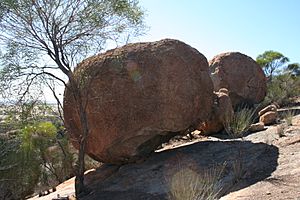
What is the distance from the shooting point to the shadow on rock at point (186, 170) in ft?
27.3

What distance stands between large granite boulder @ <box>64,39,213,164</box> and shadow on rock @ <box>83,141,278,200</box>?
2.09 feet

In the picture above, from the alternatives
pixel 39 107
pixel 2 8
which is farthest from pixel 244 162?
pixel 2 8

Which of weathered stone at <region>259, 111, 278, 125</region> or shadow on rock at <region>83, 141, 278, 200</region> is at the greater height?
weathered stone at <region>259, 111, 278, 125</region>

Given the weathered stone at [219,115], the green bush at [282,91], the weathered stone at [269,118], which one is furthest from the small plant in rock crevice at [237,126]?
the green bush at [282,91]

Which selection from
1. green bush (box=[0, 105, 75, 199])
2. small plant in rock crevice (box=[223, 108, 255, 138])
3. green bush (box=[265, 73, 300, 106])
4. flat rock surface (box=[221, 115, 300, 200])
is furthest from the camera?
green bush (box=[265, 73, 300, 106])

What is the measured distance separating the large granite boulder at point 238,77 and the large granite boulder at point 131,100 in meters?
7.50

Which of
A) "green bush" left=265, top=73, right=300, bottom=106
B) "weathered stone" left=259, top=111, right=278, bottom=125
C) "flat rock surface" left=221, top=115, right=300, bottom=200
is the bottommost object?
"flat rock surface" left=221, top=115, right=300, bottom=200

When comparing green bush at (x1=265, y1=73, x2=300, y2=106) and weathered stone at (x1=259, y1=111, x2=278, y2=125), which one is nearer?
weathered stone at (x1=259, y1=111, x2=278, y2=125)

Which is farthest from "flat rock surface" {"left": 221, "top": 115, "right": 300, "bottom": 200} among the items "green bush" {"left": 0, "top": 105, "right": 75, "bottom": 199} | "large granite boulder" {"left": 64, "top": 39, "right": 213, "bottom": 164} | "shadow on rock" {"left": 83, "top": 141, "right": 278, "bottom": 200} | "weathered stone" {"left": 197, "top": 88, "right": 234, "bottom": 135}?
"green bush" {"left": 0, "top": 105, "right": 75, "bottom": 199}

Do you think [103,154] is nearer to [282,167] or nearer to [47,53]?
[47,53]

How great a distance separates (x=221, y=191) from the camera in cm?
752

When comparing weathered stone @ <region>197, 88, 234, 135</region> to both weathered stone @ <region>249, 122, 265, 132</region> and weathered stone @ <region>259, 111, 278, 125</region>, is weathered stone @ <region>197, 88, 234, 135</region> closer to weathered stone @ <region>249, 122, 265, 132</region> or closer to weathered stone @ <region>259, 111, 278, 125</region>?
weathered stone @ <region>249, 122, 265, 132</region>

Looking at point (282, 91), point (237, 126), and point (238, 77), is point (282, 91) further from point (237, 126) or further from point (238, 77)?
point (237, 126)

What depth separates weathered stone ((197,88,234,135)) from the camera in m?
13.6
